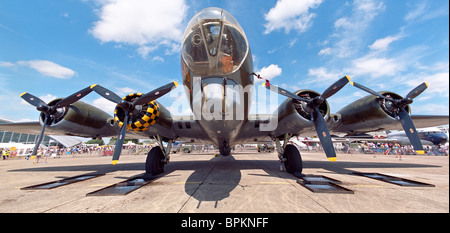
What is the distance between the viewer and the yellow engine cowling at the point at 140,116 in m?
5.86

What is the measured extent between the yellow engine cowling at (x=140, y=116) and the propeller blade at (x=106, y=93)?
0.98 ft

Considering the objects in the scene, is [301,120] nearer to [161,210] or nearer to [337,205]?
[337,205]

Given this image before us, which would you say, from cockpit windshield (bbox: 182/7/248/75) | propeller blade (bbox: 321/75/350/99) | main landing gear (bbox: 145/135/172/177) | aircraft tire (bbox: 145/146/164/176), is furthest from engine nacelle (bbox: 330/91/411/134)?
aircraft tire (bbox: 145/146/164/176)

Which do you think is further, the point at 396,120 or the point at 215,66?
the point at 396,120

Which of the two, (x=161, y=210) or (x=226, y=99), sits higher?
(x=226, y=99)

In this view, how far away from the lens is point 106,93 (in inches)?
244

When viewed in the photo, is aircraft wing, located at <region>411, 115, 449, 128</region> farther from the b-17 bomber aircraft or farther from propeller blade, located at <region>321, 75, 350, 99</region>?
propeller blade, located at <region>321, 75, 350, 99</region>

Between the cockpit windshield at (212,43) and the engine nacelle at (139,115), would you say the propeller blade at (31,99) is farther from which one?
the cockpit windshield at (212,43)

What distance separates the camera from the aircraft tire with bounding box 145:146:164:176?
24.4 feet

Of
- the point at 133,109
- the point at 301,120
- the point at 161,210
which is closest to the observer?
the point at 161,210

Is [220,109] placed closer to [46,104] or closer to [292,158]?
[292,158]

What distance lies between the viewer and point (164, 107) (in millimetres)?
7602
